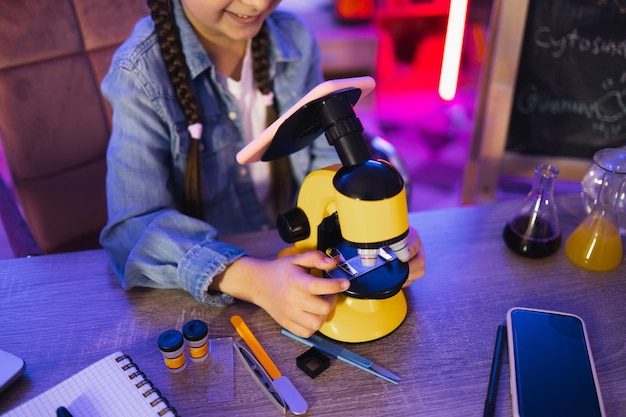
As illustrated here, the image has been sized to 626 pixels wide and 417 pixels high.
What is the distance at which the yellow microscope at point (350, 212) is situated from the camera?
1.89 ft

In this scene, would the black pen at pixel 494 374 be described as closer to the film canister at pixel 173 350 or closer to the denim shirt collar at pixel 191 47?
the film canister at pixel 173 350

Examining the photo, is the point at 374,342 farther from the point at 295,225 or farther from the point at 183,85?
the point at 183,85

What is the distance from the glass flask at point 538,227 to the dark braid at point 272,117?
0.52 metres

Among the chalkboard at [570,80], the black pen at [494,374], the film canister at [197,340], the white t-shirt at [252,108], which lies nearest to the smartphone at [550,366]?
the black pen at [494,374]

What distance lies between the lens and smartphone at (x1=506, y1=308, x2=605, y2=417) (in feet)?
1.95

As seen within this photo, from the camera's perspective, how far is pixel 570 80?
133 cm

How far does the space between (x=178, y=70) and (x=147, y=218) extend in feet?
0.92

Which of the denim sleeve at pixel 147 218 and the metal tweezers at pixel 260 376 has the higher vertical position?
the denim sleeve at pixel 147 218

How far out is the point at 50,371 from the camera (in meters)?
0.67

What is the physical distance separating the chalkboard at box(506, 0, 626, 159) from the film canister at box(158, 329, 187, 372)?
1121 mm

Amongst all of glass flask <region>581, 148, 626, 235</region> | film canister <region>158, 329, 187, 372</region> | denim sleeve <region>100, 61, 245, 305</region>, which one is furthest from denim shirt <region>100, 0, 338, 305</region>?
glass flask <region>581, 148, 626, 235</region>

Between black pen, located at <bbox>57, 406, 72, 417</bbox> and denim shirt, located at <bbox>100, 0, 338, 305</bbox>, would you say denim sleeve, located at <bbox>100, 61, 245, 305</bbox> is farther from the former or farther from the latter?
black pen, located at <bbox>57, 406, 72, 417</bbox>

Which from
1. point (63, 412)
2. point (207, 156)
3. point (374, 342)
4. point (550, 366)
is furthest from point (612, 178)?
point (63, 412)

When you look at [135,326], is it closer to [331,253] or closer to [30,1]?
[331,253]
